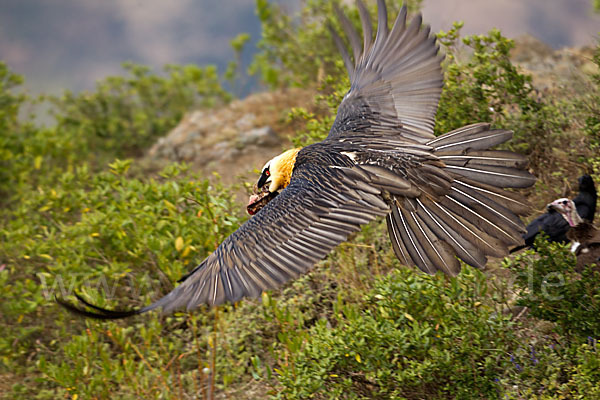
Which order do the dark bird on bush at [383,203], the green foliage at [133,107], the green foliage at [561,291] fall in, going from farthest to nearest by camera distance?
the green foliage at [133,107]
the green foliage at [561,291]
the dark bird on bush at [383,203]

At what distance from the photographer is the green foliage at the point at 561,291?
11.7ft

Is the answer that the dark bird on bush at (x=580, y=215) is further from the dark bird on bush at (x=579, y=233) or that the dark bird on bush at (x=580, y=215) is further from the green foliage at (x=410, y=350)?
the green foliage at (x=410, y=350)

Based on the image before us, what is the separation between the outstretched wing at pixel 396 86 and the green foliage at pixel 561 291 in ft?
4.18

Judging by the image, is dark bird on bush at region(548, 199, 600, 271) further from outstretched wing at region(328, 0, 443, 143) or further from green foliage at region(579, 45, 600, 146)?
outstretched wing at region(328, 0, 443, 143)

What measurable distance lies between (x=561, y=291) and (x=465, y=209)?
0.77m

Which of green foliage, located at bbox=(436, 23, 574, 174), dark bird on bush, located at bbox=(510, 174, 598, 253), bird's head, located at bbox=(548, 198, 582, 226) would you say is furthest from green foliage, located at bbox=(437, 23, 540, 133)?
bird's head, located at bbox=(548, 198, 582, 226)

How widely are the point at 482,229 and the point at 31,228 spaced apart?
531 cm

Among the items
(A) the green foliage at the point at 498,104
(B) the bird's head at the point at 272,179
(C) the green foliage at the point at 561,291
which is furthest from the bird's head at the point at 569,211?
(B) the bird's head at the point at 272,179

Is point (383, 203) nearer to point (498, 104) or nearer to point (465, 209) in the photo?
point (465, 209)

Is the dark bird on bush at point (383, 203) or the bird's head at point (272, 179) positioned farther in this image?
the bird's head at point (272, 179)

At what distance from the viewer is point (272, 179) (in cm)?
438

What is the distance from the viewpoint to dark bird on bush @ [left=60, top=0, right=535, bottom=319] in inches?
136

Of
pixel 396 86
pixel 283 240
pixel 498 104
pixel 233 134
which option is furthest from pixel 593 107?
pixel 233 134

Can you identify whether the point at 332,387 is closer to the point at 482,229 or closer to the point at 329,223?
the point at 329,223
